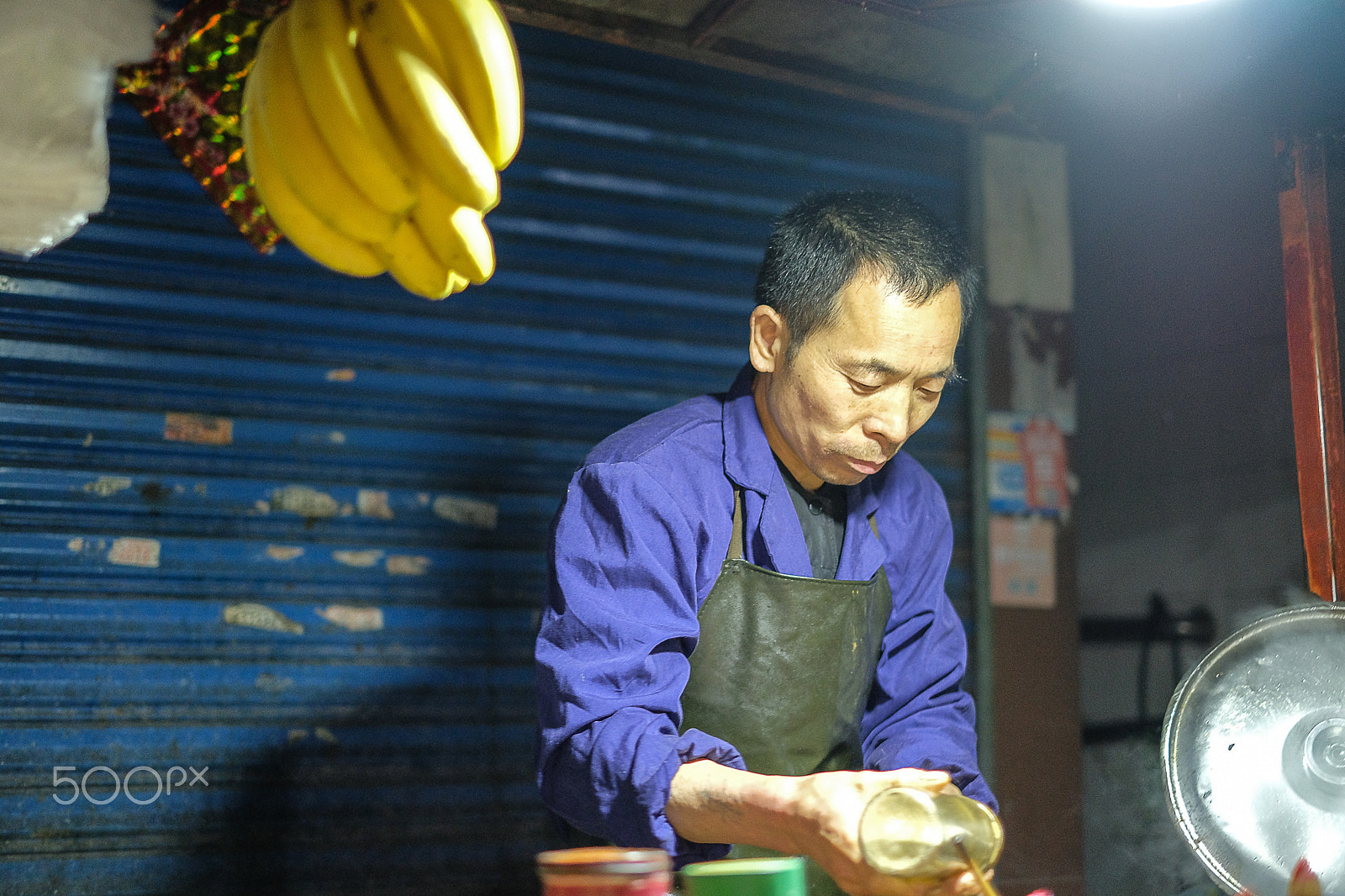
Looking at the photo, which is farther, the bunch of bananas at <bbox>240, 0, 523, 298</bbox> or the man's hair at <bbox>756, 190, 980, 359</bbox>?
the man's hair at <bbox>756, 190, 980, 359</bbox>

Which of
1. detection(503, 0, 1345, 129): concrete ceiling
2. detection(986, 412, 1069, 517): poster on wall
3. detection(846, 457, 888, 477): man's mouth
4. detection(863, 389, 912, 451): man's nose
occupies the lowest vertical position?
detection(846, 457, 888, 477): man's mouth

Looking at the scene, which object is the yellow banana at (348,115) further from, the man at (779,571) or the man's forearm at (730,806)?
the man's forearm at (730,806)

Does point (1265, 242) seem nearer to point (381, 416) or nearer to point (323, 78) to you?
point (381, 416)

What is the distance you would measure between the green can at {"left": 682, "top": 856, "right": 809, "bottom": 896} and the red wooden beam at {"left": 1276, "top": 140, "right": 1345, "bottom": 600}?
4.81 feet

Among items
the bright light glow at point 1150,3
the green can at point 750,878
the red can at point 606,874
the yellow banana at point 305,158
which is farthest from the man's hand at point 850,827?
the bright light glow at point 1150,3

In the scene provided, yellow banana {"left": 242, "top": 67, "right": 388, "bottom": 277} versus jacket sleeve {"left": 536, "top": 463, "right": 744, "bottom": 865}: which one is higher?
yellow banana {"left": 242, "top": 67, "right": 388, "bottom": 277}

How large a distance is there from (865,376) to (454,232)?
0.76 meters

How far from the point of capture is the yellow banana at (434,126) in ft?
4.48

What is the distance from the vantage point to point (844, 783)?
1254 mm

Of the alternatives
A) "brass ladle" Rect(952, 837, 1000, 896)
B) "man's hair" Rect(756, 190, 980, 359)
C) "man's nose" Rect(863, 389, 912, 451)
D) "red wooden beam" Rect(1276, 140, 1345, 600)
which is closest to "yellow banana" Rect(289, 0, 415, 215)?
"man's hair" Rect(756, 190, 980, 359)

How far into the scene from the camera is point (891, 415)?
185 cm

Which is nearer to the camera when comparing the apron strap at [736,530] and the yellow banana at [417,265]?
the yellow banana at [417,265]

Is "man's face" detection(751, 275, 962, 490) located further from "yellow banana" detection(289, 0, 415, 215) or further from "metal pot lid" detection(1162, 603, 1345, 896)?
"yellow banana" detection(289, 0, 415, 215)

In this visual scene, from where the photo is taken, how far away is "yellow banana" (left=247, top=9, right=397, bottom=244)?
1502mm
